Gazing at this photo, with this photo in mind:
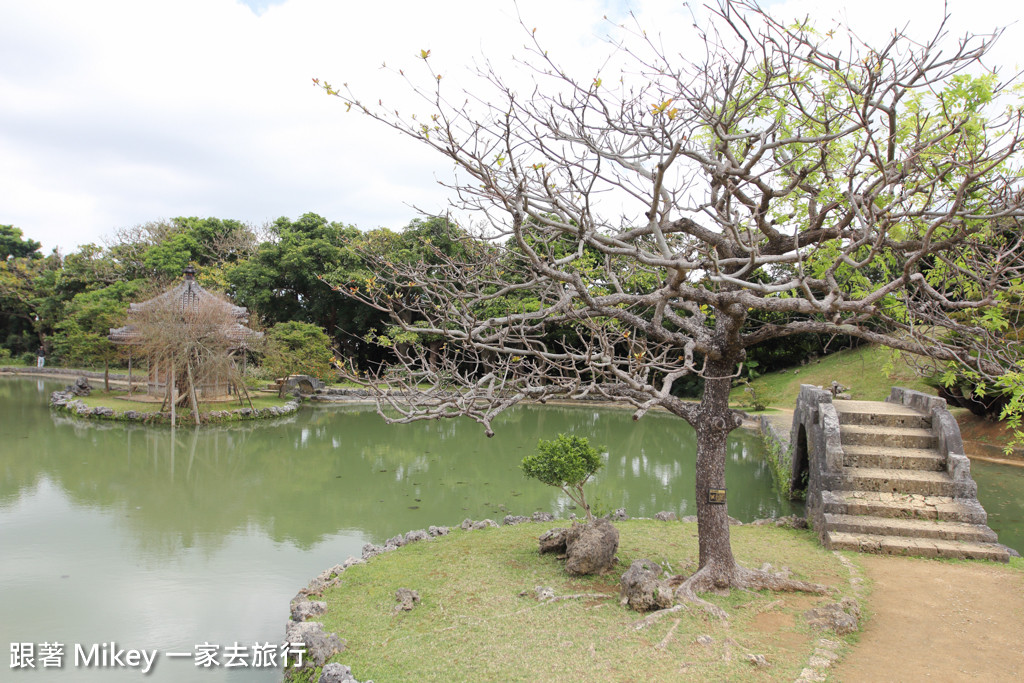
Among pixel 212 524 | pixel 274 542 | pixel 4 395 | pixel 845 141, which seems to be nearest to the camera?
pixel 845 141

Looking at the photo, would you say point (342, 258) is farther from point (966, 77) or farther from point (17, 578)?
point (966, 77)

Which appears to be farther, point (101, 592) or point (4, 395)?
point (4, 395)

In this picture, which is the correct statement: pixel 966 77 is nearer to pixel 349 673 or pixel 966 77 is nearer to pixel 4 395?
pixel 349 673

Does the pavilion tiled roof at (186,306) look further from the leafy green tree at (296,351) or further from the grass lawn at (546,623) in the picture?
the grass lawn at (546,623)

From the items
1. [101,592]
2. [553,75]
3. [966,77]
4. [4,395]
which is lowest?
[101,592]

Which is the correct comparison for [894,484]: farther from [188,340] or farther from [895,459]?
[188,340]

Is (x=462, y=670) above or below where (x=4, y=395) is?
below

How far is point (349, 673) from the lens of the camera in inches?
137

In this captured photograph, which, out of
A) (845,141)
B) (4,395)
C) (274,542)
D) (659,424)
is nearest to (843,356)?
(659,424)

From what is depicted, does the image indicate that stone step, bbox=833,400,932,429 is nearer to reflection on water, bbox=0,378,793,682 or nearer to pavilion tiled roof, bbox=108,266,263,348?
reflection on water, bbox=0,378,793,682

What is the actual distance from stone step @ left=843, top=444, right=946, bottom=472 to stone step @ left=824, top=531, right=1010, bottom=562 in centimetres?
98

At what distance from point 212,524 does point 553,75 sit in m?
6.17

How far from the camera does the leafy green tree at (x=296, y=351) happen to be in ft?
55.4

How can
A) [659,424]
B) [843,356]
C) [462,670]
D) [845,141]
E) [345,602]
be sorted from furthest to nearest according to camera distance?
[843,356] → [659,424] → [845,141] → [345,602] → [462,670]
